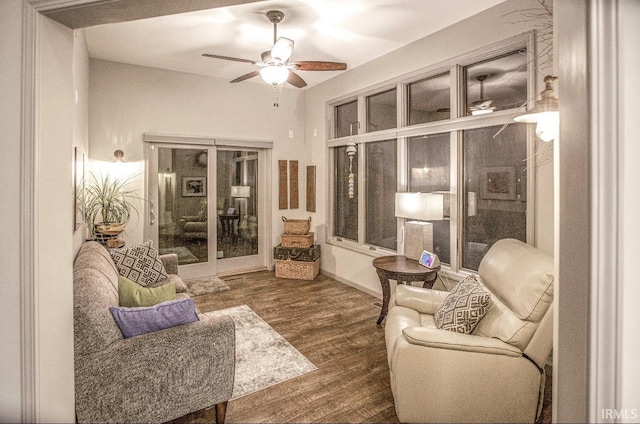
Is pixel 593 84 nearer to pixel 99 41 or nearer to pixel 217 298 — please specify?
pixel 217 298

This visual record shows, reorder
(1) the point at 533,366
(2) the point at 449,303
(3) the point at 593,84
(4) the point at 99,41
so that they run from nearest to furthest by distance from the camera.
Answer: (3) the point at 593,84
(1) the point at 533,366
(2) the point at 449,303
(4) the point at 99,41

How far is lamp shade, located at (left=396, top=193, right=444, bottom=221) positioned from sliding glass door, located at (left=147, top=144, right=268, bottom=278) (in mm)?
2965

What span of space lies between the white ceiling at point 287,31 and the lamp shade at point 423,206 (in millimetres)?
1769

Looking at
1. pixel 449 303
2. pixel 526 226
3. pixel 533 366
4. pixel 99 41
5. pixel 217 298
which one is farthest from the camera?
pixel 217 298

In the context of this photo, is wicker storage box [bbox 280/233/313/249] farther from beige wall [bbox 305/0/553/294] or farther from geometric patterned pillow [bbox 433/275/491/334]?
geometric patterned pillow [bbox 433/275/491/334]

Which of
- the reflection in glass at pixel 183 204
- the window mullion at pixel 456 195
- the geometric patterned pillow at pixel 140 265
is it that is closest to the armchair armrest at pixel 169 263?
the geometric patterned pillow at pixel 140 265

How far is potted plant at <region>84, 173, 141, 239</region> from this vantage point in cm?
381

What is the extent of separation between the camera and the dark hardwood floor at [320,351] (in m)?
2.19

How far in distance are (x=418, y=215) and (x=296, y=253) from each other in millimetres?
2354

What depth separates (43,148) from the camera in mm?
1151

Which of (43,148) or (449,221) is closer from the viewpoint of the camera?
(43,148)

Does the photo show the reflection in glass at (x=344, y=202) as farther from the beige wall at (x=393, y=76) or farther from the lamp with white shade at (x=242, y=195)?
the lamp with white shade at (x=242, y=195)

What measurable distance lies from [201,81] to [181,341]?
4363mm

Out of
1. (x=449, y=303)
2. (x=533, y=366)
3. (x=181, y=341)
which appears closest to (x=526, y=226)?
(x=449, y=303)
